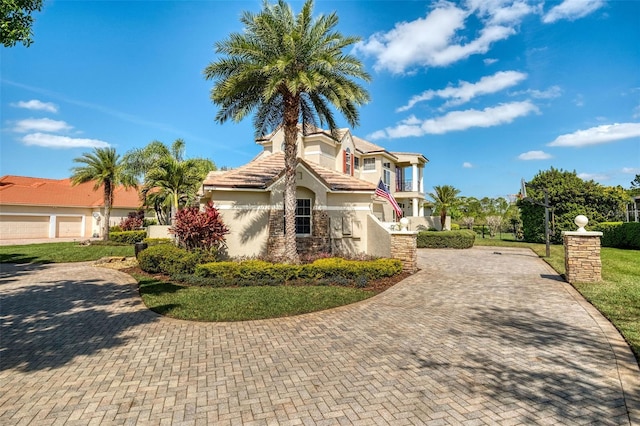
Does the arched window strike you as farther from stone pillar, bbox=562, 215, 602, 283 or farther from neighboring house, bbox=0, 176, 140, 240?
neighboring house, bbox=0, 176, 140, 240

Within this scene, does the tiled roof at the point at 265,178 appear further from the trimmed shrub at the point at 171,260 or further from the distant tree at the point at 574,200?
the distant tree at the point at 574,200

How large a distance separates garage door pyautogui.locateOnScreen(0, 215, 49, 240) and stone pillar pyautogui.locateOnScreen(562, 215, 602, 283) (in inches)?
1878

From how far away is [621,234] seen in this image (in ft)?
73.9

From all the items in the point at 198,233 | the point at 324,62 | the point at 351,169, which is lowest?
the point at 198,233

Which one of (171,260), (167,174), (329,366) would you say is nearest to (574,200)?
(329,366)

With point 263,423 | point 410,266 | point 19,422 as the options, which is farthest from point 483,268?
point 19,422

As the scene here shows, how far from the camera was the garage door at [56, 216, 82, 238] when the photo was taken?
38.2m

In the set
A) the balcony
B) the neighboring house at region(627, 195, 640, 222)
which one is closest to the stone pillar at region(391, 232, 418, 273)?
the balcony

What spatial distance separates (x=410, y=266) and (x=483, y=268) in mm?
4081

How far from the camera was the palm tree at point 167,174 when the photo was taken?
88.4ft

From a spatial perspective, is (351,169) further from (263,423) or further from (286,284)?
(263,423)

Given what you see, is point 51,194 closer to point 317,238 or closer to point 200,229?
point 200,229

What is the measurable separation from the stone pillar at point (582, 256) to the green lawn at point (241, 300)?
725cm

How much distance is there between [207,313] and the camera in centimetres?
851
